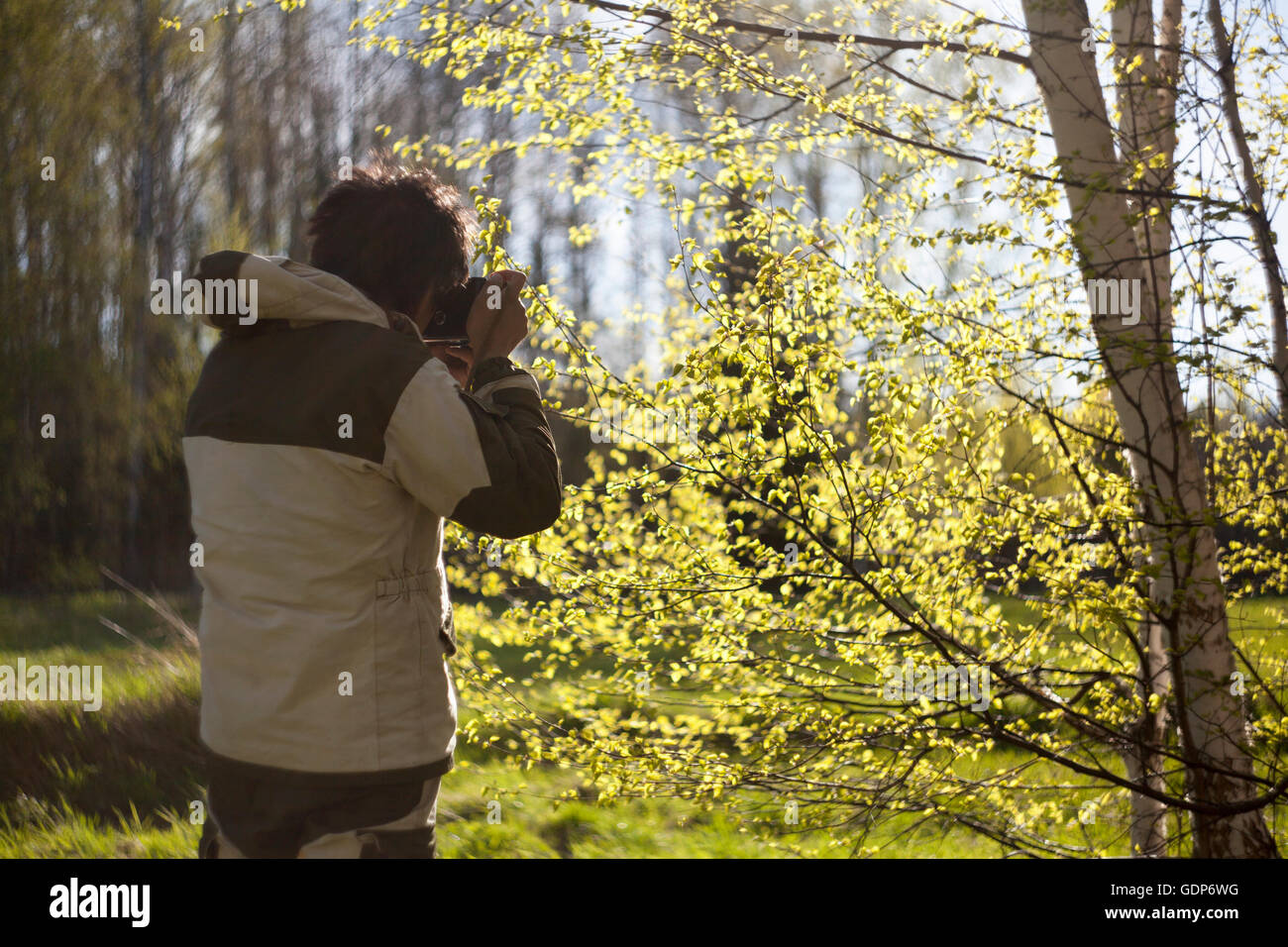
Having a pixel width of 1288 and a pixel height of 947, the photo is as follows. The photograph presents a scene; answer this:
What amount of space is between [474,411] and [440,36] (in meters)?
2.26

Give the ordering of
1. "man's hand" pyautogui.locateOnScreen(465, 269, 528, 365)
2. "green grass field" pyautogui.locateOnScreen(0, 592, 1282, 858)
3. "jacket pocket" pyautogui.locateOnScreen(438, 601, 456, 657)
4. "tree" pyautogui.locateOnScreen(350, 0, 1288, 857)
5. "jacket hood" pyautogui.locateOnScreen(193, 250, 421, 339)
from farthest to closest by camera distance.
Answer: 1. "green grass field" pyautogui.locateOnScreen(0, 592, 1282, 858)
2. "tree" pyautogui.locateOnScreen(350, 0, 1288, 857)
3. "man's hand" pyautogui.locateOnScreen(465, 269, 528, 365)
4. "jacket pocket" pyautogui.locateOnScreen(438, 601, 456, 657)
5. "jacket hood" pyautogui.locateOnScreen(193, 250, 421, 339)

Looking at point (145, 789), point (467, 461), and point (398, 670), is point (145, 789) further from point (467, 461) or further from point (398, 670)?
point (467, 461)

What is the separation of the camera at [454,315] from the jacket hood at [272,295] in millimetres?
221

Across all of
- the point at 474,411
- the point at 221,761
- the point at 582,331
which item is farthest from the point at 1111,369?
the point at 221,761

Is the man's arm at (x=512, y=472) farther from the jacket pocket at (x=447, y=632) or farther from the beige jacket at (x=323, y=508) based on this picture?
the jacket pocket at (x=447, y=632)

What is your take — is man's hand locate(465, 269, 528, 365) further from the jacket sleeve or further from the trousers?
the trousers

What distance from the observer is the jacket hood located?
4.00ft

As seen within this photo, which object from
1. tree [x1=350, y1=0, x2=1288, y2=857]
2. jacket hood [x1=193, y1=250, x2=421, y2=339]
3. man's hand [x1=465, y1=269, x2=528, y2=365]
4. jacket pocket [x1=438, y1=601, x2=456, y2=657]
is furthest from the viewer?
tree [x1=350, y1=0, x2=1288, y2=857]

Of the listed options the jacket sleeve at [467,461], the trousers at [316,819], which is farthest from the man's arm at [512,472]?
the trousers at [316,819]

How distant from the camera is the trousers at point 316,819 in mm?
1234

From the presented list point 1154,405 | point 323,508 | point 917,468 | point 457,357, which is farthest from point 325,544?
point 1154,405

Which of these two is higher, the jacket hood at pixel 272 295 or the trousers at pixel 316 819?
the jacket hood at pixel 272 295

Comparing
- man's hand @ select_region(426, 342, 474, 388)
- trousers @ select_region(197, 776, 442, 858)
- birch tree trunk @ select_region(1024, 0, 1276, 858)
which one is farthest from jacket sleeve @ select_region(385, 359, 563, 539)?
birch tree trunk @ select_region(1024, 0, 1276, 858)
